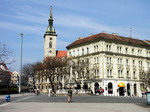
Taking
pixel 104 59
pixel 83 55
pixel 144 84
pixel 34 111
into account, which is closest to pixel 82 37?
pixel 83 55

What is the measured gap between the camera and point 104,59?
72188 millimetres

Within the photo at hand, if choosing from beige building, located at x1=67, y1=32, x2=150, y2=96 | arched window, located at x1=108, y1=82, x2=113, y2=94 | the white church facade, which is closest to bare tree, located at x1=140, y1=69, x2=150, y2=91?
the white church facade

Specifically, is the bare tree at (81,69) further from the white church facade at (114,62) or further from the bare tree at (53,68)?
the bare tree at (53,68)

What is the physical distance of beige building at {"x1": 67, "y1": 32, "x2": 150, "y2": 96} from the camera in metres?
71.7

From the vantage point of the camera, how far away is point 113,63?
7425cm

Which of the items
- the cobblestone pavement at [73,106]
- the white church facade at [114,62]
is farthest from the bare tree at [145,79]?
the cobblestone pavement at [73,106]

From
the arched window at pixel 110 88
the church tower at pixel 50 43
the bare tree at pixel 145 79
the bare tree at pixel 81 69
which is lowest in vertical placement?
the arched window at pixel 110 88

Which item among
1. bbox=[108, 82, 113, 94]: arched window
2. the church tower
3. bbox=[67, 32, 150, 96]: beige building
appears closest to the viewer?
bbox=[108, 82, 113, 94]: arched window

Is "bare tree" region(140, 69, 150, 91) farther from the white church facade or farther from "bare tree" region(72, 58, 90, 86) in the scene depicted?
"bare tree" region(72, 58, 90, 86)

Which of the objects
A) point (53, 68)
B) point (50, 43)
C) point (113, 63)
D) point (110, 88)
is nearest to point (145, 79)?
point (113, 63)

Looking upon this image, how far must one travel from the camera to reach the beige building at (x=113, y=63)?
71.7 meters

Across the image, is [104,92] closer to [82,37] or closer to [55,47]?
[82,37]

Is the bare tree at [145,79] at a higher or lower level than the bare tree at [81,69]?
lower

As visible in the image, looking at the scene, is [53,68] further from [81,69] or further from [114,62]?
[114,62]
